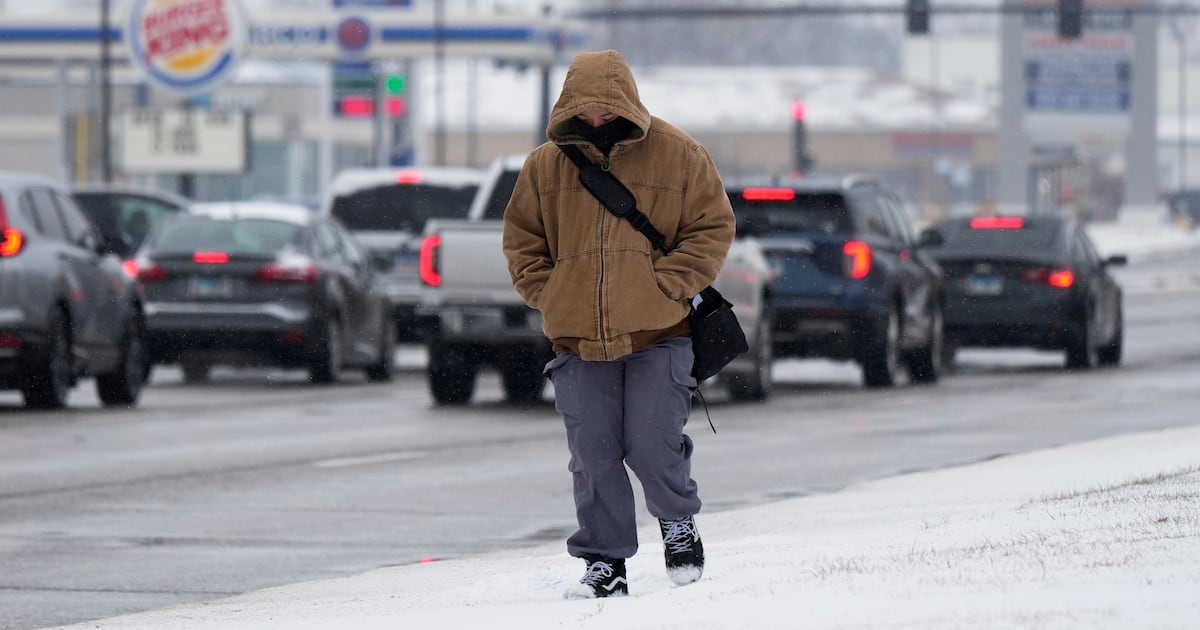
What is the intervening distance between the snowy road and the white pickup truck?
0.35 m

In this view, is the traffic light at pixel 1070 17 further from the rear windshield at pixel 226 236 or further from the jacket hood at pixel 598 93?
the jacket hood at pixel 598 93

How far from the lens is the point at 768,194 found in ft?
65.6

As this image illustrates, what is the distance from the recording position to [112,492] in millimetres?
12539

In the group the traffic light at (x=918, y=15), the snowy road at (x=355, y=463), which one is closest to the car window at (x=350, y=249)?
the snowy road at (x=355, y=463)

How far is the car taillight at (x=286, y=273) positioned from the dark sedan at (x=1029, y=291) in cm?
576

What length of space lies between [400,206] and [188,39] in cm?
2016

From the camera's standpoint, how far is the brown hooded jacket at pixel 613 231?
738 cm

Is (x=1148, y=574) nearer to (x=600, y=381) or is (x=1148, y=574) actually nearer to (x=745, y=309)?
(x=600, y=381)

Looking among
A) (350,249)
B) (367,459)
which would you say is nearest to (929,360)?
(350,249)

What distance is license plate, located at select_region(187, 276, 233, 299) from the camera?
69.3ft

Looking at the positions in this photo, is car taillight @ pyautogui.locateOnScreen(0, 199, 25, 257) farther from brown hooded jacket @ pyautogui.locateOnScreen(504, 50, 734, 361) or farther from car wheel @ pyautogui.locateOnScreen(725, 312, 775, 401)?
brown hooded jacket @ pyautogui.locateOnScreen(504, 50, 734, 361)

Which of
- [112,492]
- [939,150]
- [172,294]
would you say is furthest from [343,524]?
[939,150]

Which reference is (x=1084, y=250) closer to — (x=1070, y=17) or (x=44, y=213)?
(x=44, y=213)

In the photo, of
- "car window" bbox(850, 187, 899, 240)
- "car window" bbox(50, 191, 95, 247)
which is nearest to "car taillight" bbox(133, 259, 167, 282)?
"car window" bbox(50, 191, 95, 247)
